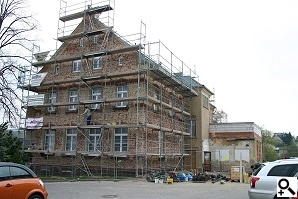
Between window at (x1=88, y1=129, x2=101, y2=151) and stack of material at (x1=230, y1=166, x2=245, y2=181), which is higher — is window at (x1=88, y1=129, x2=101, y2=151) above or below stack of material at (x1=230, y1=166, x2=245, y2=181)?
above

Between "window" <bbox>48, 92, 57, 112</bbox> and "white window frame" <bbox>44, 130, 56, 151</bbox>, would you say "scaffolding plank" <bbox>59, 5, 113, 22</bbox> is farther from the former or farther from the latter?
"white window frame" <bbox>44, 130, 56, 151</bbox>

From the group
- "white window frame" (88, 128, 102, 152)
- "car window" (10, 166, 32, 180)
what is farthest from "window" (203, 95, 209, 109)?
"car window" (10, 166, 32, 180)

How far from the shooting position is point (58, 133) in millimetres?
26859

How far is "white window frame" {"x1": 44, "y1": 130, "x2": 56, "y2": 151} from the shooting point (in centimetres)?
2723

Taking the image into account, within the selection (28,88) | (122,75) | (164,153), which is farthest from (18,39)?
(164,153)

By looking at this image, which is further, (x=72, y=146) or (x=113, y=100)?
(x=72, y=146)

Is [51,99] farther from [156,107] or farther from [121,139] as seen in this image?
[156,107]

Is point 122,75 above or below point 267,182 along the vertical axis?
above

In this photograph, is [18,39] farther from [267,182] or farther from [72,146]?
[267,182]

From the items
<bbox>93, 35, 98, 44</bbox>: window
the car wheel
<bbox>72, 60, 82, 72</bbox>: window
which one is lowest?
the car wheel

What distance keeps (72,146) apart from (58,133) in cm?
185

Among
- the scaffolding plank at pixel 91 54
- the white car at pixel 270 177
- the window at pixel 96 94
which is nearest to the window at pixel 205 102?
the window at pixel 96 94

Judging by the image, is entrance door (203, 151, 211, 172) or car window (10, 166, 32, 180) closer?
car window (10, 166, 32, 180)

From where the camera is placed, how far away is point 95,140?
81.5 feet
